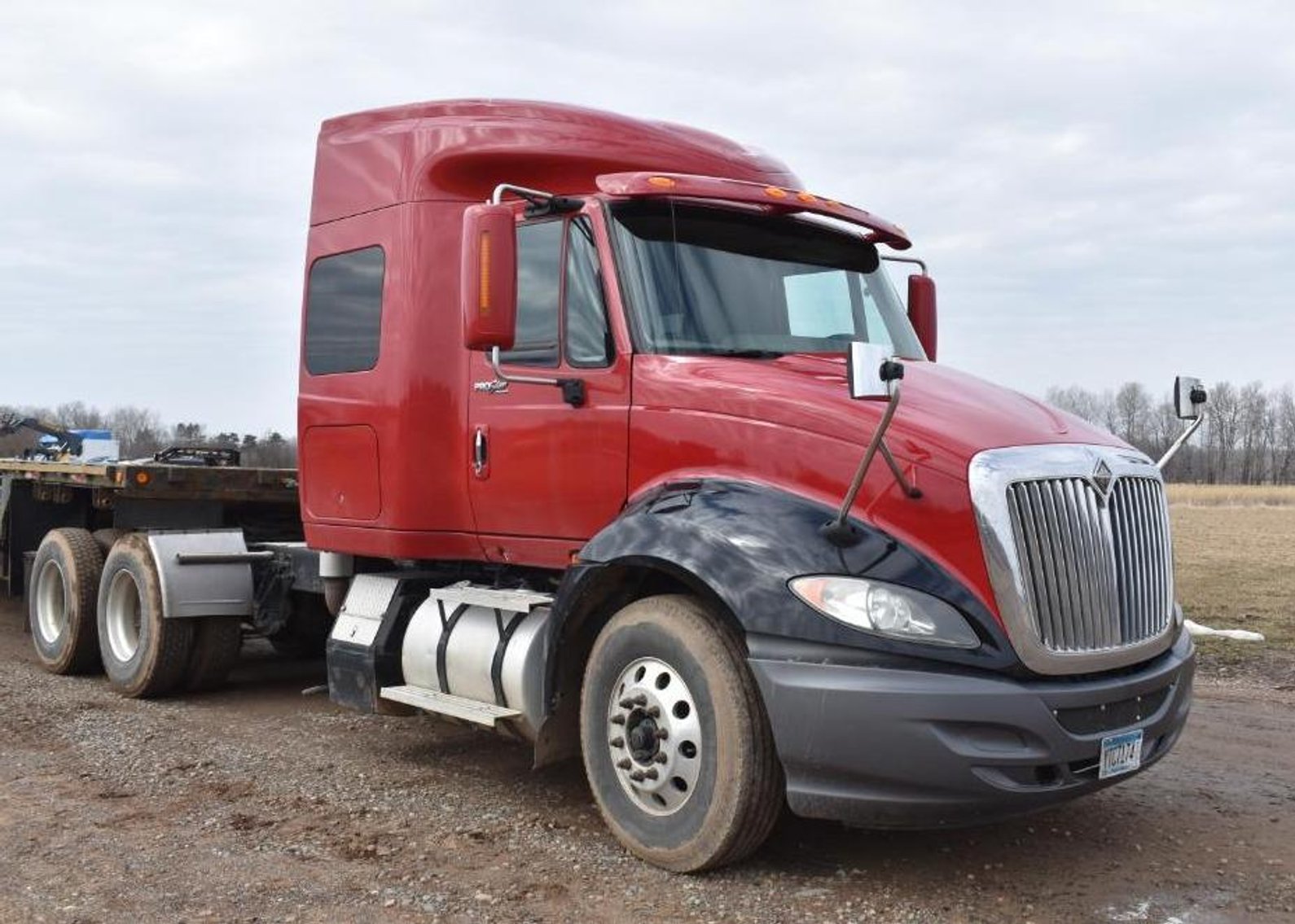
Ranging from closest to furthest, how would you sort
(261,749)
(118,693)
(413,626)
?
(413,626), (261,749), (118,693)

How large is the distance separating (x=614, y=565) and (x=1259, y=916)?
2590mm

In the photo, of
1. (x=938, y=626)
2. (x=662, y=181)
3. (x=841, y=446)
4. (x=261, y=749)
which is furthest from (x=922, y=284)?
(x=261, y=749)

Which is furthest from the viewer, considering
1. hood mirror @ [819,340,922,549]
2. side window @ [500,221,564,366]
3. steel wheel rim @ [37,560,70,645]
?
steel wheel rim @ [37,560,70,645]

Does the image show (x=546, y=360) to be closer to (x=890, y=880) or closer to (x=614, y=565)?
(x=614, y=565)

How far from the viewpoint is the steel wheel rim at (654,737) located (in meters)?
4.66

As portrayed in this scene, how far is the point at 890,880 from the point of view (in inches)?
184

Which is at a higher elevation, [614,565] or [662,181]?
[662,181]

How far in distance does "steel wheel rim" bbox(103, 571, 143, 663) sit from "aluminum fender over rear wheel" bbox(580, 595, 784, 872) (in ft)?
15.1

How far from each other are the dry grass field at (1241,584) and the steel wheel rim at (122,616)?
6.57 m

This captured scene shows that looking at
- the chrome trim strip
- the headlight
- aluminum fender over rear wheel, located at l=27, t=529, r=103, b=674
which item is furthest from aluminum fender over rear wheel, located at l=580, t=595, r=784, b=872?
aluminum fender over rear wheel, located at l=27, t=529, r=103, b=674

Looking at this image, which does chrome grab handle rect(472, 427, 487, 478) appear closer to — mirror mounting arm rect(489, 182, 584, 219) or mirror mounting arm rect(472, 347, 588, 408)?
mirror mounting arm rect(472, 347, 588, 408)

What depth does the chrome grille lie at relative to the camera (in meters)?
4.31

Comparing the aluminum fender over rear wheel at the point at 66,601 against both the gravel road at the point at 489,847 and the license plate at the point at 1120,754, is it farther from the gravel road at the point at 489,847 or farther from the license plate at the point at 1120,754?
the license plate at the point at 1120,754

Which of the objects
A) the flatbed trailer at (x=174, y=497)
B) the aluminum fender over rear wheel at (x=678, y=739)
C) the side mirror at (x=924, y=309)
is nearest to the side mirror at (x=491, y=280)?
the aluminum fender over rear wheel at (x=678, y=739)
